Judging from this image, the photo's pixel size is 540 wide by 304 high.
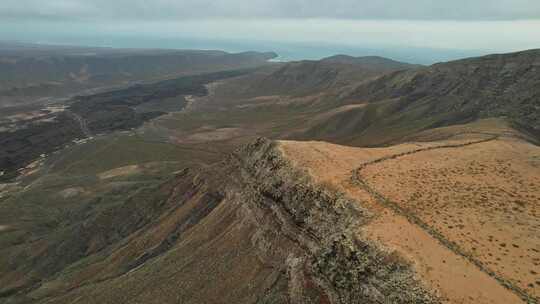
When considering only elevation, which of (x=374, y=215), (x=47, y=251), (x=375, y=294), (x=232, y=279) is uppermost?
(x=374, y=215)

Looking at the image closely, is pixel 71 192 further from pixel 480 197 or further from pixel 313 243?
pixel 480 197

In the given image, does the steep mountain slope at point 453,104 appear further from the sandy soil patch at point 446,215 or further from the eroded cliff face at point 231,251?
the eroded cliff face at point 231,251

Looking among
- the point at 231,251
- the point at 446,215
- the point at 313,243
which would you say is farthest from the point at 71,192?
the point at 446,215

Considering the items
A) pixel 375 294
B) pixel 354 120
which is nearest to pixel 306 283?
pixel 375 294

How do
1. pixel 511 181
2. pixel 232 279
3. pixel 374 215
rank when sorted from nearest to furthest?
pixel 374 215
pixel 511 181
pixel 232 279

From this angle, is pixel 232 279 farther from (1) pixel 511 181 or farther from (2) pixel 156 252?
(1) pixel 511 181

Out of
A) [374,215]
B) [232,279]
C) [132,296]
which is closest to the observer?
[374,215]

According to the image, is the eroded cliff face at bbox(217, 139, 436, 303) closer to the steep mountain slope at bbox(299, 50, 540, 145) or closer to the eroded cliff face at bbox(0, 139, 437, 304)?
the eroded cliff face at bbox(0, 139, 437, 304)
